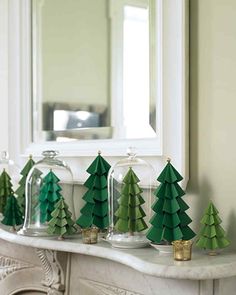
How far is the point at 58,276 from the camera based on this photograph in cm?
141

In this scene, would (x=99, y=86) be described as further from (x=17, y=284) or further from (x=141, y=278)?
(x=17, y=284)

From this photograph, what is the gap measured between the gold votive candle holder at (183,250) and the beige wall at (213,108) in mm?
136

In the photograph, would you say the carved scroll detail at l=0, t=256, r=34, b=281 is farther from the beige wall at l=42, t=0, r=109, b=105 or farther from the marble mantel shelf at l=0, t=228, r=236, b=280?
the beige wall at l=42, t=0, r=109, b=105

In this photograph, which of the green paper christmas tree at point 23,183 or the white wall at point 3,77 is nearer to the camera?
the green paper christmas tree at point 23,183

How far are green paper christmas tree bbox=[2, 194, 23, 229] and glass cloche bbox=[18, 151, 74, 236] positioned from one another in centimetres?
5

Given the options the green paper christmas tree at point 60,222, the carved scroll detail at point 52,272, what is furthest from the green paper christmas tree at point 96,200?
the carved scroll detail at point 52,272

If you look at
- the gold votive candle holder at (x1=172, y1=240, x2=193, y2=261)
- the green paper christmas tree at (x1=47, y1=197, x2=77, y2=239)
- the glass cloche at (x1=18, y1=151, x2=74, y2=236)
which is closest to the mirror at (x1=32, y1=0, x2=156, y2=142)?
the glass cloche at (x1=18, y1=151, x2=74, y2=236)

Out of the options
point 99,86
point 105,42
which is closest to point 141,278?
point 99,86

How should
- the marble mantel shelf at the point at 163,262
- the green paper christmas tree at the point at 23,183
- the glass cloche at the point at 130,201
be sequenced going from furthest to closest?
the green paper christmas tree at the point at 23,183 → the glass cloche at the point at 130,201 → the marble mantel shelf at the point at 163,262

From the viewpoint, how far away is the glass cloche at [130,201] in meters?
1.20

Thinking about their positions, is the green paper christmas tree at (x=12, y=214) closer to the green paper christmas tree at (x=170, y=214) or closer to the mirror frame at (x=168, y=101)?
the mirror frame at (x=168, y=101)

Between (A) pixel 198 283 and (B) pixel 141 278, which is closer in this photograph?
(A) pixel 198 283

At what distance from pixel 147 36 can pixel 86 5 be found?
1.01 ft

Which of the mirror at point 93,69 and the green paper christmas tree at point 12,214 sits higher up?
the mirror at point 93,69
